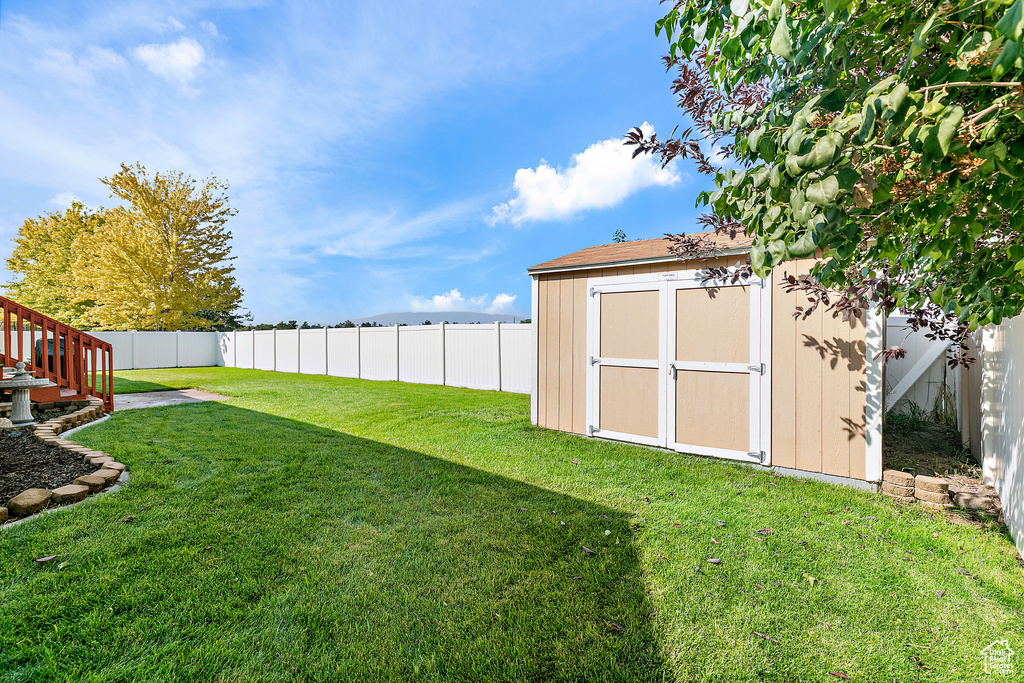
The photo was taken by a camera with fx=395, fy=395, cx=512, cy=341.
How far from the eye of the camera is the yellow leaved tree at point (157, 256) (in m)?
17.4

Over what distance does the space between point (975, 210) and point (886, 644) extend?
5.84 feet

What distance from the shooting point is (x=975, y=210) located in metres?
1.28

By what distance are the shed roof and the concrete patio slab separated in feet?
23.4

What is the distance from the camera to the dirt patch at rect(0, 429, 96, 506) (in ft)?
9.84

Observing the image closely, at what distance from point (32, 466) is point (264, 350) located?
14.2 m

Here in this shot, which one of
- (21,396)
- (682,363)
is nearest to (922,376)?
(682,363)

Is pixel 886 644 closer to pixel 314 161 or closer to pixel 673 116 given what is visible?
pixel 673 116

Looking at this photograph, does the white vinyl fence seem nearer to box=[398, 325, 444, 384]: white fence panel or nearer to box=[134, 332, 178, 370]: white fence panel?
box=[398, 325, 444, 384]: white fence panel

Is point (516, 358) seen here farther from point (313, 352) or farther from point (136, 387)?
point (136, 387)

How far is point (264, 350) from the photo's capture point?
53.0 feet

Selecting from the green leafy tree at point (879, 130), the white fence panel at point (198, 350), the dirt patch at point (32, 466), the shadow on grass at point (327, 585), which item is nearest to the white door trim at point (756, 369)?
the green leafy tree at point (879, 130)

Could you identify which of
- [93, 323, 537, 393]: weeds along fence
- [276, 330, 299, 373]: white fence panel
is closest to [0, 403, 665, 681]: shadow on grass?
[93, 323, 537, 393]: weeds along fence

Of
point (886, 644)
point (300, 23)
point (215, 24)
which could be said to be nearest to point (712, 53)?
point (886, 644)

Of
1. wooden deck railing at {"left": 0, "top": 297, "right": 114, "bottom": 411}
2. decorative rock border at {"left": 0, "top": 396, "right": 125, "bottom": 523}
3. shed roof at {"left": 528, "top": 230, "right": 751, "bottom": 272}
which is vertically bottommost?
decorative rock border at {"left": 0, "top": 396, "right": 125, "bottom": 523}
